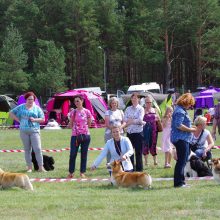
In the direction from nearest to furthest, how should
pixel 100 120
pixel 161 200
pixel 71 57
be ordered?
pixel 161 200
pixel 100 120
pixel 71 57

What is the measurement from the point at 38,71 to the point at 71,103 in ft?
72.9

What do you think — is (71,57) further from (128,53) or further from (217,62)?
(217,62)

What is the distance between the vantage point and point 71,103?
25.3 m

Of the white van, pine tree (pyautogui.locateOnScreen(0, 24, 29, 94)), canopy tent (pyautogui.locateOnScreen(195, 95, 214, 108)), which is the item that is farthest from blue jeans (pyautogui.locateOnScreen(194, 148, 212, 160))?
pine tree (pyautogui.locateOnScreen(0, 24, 29, 94))

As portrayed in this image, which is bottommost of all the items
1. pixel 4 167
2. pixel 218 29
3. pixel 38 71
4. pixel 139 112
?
pixel 4 167

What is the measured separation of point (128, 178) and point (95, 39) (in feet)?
140

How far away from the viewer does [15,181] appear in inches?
287

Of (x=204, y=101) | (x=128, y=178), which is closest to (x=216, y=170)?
(x=128, y=178)

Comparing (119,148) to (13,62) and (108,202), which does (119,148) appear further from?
(13,62)

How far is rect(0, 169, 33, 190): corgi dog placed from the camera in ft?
23.8

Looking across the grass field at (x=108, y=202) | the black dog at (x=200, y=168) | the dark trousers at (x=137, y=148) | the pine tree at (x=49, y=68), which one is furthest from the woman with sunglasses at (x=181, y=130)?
the pine tree at (x=49, y=68)

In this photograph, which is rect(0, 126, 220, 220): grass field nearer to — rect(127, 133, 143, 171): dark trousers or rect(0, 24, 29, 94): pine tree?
rect(127, 133, 143, 171): dark trousers

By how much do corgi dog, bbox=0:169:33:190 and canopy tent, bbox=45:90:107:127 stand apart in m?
16.2

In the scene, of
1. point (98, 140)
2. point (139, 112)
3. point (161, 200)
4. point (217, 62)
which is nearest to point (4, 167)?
point (139, 112)
